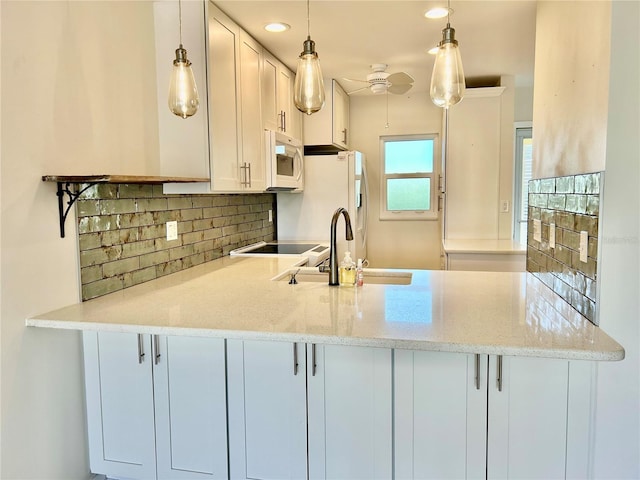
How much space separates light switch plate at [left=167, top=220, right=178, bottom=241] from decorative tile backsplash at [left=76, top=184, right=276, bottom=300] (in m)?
0.02

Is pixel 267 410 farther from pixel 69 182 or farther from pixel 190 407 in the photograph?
pixel 69 182

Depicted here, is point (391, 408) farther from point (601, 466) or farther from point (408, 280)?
point (408, 280)

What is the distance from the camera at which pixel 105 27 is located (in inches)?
74.5

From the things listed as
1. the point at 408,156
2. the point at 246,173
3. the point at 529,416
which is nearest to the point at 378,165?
the point at 408,156

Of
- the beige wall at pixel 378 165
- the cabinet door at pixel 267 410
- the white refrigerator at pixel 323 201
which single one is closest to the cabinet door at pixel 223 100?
the cabinet door at pixel 267 410

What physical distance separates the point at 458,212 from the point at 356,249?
92 centimetres

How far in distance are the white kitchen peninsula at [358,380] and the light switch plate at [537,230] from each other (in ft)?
1.09

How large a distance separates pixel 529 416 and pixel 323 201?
2.60 meters

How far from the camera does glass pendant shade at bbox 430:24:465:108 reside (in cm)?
146

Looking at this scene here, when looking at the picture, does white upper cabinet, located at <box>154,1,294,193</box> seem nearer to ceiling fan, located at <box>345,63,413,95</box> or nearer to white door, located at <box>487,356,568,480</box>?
ceiling fan, located at <box>345,63,413,95</box>

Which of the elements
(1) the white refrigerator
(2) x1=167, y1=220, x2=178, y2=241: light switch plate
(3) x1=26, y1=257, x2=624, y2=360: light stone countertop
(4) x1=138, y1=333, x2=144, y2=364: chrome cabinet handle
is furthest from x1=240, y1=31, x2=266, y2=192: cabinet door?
(4) x1=138, y1=333, x2=144, y2=364: chrome cabinet handle

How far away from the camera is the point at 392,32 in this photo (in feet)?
8.74

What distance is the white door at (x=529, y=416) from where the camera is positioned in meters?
1.51

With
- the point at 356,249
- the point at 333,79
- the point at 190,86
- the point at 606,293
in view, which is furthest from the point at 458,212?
the point at 190,86
